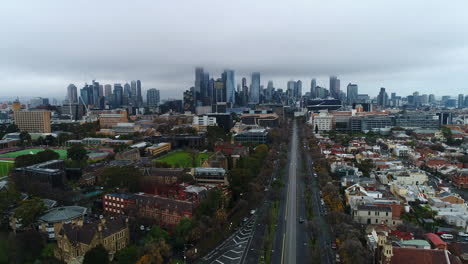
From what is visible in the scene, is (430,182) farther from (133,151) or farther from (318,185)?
(133,151)

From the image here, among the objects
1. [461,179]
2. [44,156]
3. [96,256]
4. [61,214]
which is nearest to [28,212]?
[61,214]

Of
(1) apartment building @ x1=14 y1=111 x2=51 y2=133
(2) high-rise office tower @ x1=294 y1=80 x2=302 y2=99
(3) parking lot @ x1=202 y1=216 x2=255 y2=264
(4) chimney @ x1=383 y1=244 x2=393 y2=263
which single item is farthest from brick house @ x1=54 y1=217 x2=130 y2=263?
(2) high-rise office tower @ x1=294 y1=80 x2=302 y2=99

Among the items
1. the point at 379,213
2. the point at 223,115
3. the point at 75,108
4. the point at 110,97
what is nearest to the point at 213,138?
the point at 223,115

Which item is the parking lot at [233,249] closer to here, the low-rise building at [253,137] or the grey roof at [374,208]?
the grey roof at [374,208]

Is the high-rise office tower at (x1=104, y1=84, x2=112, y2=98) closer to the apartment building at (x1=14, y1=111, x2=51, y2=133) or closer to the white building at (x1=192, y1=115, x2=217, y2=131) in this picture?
the apartment building at (x1=14, y1=111, x2=51, y2=133)

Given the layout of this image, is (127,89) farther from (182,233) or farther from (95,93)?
(182,233)
